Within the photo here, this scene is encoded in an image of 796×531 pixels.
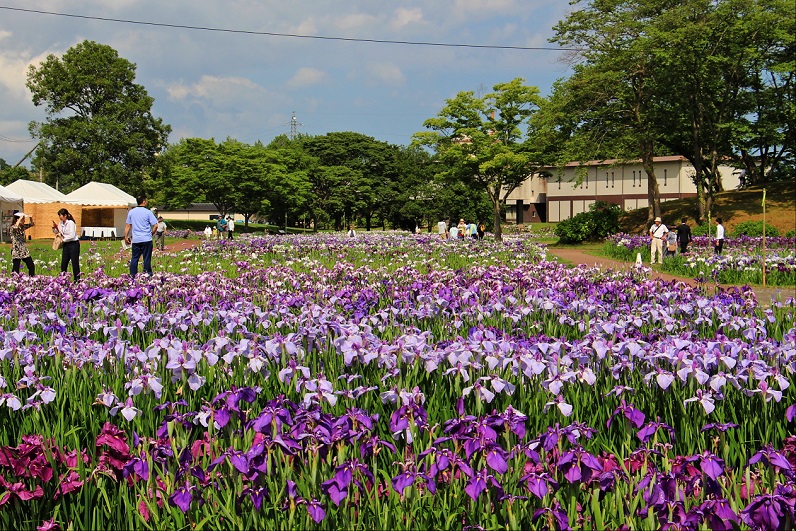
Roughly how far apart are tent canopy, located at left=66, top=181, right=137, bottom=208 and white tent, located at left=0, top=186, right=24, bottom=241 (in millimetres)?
6622

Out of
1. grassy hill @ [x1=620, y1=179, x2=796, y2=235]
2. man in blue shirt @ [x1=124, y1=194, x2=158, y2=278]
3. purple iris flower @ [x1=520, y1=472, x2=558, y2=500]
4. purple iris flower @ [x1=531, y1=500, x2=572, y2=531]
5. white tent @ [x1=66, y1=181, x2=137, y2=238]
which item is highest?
white tent @ [x1=66, y1=181, x2=137, y2=238]

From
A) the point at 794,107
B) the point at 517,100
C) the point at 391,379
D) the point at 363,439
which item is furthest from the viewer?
the point at 517,100

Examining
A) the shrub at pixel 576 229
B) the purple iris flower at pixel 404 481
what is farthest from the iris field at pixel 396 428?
the shrub at pixel 576 229

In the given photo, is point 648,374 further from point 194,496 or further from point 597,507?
point 194,496

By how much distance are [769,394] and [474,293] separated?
3.52m

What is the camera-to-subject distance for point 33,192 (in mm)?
32906

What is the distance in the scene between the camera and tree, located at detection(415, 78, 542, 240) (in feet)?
118

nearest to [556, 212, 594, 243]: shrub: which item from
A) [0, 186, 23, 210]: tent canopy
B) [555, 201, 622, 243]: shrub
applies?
[555, 201, 622, 243]: shrub

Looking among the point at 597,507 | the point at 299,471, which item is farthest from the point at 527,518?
the point at 299,471

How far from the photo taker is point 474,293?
655 centimetres

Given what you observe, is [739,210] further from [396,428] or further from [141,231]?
[396,428]

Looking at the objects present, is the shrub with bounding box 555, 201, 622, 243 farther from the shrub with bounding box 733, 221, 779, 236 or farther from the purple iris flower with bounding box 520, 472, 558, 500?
the purple iris flower with bounding box 520, 472, 558, 500

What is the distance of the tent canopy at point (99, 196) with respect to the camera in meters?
37.9

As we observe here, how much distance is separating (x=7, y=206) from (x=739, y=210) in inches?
1342
